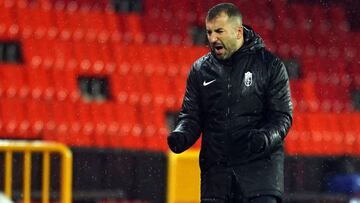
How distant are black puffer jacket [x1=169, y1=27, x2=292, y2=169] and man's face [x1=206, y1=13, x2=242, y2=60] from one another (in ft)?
0.26

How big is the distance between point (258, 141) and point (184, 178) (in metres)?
4.92

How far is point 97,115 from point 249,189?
7.97 meters

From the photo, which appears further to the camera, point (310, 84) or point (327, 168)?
point (310, 84)

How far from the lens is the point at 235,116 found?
4430 millimetres

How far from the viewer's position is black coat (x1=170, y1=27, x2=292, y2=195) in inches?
174

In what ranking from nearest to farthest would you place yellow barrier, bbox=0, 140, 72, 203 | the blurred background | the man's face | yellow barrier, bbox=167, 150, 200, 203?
the man's face
yellow barrier, bbox=0, 140, 72, 203
yellow barrier, bbox=167, 150, 200, 203
the blurred background

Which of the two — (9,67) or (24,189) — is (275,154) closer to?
(24,189)

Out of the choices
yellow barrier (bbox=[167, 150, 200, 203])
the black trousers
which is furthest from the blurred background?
the black trousers

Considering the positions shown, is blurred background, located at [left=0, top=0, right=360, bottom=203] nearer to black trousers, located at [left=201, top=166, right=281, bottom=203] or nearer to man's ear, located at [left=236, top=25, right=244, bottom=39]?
black trousers, located at [left=201, top=166, right=281, bottom=203]

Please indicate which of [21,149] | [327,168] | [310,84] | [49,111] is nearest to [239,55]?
[21,149]

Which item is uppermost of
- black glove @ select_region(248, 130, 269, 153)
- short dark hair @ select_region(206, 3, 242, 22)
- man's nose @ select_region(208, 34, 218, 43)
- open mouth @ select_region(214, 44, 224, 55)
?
short dark hair @ select_region(206, 3, 242, 22)

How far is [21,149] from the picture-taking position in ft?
24.6

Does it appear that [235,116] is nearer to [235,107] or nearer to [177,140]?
[235,107]

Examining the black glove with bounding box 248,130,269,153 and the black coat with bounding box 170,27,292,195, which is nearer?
the black glove with bounding box 248,130,269,153
